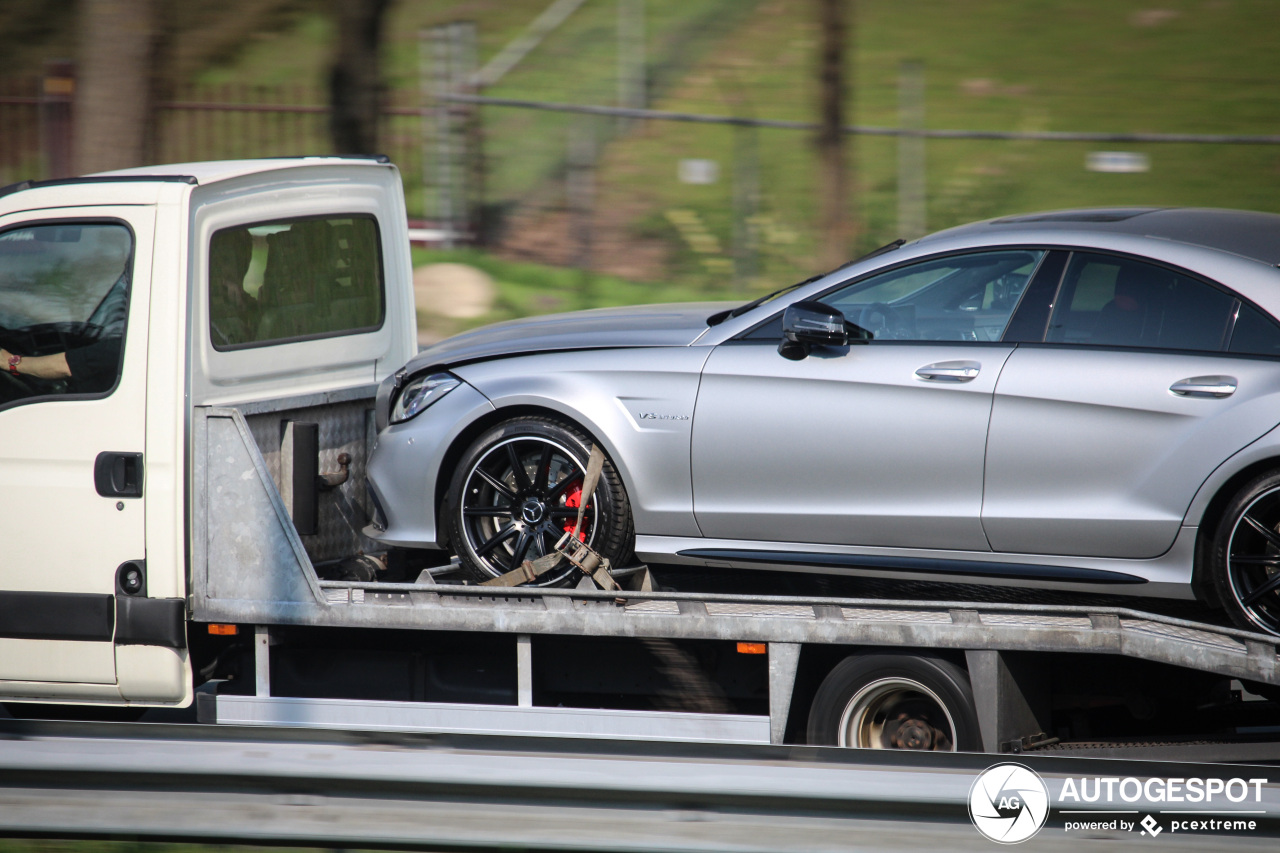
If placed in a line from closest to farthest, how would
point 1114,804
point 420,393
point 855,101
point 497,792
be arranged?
point 1114,804
point 497,792
point 420,393
point 855,101

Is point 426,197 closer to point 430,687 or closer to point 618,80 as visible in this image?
point 618,80

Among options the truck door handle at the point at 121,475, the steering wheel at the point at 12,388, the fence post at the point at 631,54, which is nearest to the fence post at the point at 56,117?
the fence post at the point at 631,54

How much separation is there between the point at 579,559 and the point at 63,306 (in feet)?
7.08

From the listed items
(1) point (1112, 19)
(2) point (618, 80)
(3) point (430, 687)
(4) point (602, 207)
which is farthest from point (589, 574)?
(1) point (1112, 19)

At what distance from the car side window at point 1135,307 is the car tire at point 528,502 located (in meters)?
1.73

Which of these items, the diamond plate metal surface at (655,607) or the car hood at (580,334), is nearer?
the diamond plate metal surface at (655,607)

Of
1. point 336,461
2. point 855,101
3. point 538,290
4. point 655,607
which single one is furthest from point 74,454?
point 855,101

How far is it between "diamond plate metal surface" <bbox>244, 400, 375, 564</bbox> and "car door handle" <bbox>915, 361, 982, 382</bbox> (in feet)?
8.23

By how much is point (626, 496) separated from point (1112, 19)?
1889 centimetres

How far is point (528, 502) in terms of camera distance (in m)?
5.09

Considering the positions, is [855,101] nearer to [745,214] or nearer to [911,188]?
[911,188]

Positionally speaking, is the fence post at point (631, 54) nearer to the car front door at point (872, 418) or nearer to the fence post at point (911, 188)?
the fence post at point (911, 188)

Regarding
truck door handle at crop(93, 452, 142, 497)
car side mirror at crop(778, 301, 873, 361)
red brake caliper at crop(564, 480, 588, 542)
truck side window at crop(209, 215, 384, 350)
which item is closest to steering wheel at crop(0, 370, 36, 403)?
truck door handle at crop(93, 452, 142, 497)

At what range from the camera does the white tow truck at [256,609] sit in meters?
4.39
